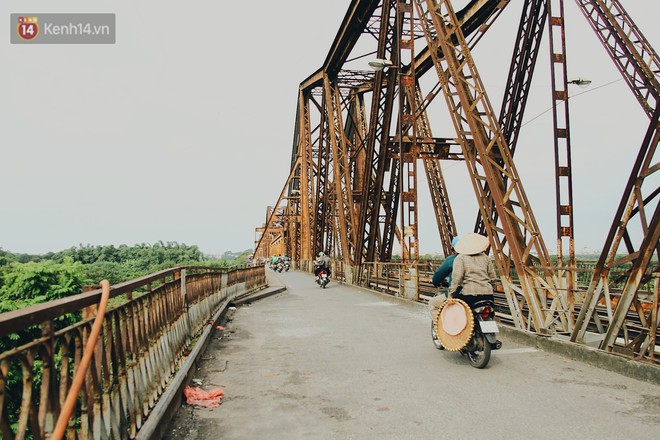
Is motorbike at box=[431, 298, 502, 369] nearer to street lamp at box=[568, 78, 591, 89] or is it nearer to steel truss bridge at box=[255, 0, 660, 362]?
steel truss bridge at box=[255, 0, 660, 362]

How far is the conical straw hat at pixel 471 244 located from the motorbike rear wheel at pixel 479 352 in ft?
3.41

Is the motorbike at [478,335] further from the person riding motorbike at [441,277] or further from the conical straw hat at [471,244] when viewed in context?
the conical straw hat at [471,244]

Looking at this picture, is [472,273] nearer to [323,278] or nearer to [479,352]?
[479,352]

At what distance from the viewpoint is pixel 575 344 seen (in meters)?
6.26

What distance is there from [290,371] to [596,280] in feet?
12.5

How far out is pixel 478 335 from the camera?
6098 millimetres

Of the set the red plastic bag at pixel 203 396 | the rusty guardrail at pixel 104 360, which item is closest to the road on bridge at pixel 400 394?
the red plastic bag at pixel 203 396

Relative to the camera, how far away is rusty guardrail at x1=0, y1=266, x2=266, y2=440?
2107mm

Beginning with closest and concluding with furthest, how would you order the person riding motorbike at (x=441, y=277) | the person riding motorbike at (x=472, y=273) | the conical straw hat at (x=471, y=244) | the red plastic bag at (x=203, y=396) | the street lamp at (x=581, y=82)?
the red plastic bag at (x=203, y=396)
the person riding motorbike at (x=472, y=273)
the conical straw hat at (x=471, y=244)
the person riding motorbike at (x=441, y=277)
the street lamp at (x=581, y=82)

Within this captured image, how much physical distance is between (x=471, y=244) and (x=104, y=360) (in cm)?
473

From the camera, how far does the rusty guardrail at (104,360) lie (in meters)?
2.11

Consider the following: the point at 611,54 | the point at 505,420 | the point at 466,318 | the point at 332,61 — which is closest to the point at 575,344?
the point at 466,318

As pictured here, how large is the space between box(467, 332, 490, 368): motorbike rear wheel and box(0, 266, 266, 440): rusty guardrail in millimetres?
Answer: 3499

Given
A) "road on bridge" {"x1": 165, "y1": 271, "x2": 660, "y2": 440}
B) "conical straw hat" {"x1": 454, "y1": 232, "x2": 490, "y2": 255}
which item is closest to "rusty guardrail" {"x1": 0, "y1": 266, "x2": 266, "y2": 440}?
"road on bridge" {"x1": 165, "y1": 271, "x2": 660, "y2": 440}
